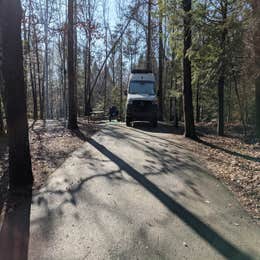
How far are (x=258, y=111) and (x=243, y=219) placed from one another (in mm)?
9341

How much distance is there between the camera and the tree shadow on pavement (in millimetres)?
3498

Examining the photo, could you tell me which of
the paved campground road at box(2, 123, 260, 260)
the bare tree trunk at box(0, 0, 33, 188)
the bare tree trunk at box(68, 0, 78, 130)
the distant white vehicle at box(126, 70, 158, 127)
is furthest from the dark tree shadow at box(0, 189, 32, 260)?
the distant white vehicle at box(126, 70, 158, 127)

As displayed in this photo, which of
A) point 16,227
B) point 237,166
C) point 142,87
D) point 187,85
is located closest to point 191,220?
point 16,227

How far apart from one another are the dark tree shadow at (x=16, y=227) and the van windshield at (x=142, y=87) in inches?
439

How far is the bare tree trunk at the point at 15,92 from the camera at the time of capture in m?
4.79

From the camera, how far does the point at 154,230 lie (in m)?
3.94

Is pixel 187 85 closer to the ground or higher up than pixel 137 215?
higher up

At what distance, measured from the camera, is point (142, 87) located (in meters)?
15.7

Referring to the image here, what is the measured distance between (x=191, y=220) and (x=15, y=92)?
371 centimetres

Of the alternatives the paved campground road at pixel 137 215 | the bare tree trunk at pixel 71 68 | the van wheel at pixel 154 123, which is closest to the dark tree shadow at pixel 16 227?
the paved campground road at pixel 137 215

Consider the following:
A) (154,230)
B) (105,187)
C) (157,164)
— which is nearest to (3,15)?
(105,187)

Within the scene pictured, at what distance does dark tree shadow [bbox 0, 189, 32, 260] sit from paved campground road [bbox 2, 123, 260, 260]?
3.7 inches

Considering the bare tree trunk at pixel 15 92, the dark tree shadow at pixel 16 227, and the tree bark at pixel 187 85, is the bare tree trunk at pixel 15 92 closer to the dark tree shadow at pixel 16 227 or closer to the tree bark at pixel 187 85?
the dark tree shadow at pixel 16 227

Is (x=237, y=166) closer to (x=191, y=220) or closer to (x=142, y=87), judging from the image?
(x=191, y=220)
